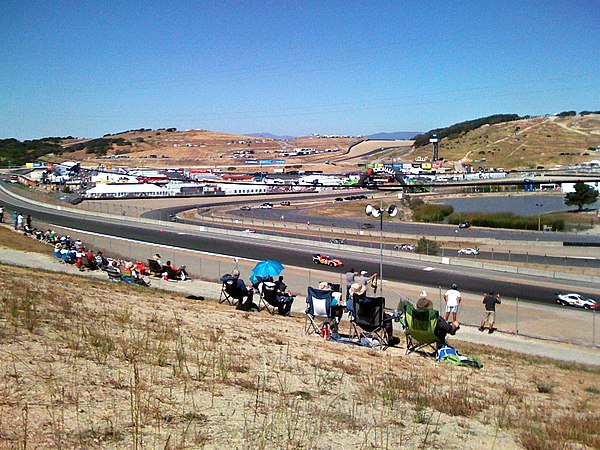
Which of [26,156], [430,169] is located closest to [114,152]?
[26,156]

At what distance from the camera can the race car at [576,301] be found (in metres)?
23.1

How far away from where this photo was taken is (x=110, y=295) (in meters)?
12.9

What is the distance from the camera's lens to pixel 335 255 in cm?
3641

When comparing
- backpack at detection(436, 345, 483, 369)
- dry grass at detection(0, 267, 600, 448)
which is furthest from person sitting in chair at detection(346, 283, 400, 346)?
backpack at detection(436, 345, 483, 369)

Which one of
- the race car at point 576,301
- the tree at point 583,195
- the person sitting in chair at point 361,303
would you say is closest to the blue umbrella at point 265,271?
the person sitting in chair at point 361,303

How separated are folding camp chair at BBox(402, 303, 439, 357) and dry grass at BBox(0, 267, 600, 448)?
58 cm

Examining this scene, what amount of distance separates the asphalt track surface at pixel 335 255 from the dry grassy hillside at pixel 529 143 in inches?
3526

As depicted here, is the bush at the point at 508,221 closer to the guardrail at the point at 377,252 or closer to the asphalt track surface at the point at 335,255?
the guardrail at the point at 377,252

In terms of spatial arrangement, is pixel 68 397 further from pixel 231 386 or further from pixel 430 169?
pixel 430 169

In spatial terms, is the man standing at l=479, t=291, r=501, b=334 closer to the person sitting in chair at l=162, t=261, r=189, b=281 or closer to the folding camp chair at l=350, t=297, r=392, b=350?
the folding camp chair at l=350, t=297, r=392, b=350

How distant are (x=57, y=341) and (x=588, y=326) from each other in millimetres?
17363

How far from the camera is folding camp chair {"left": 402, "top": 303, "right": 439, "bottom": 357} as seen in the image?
419 inches

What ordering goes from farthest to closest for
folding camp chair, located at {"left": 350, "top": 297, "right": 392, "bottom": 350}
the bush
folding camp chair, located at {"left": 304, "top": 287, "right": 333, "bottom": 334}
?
the bush < folding camp chair, located at {"left": 304, "top": 287, "right": 333, "bottom": 334} < folding camp chair, located at {"left": 350, "top": 297, "right": 392, "bottom": 350}

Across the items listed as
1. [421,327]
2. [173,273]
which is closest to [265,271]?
[173,273]
